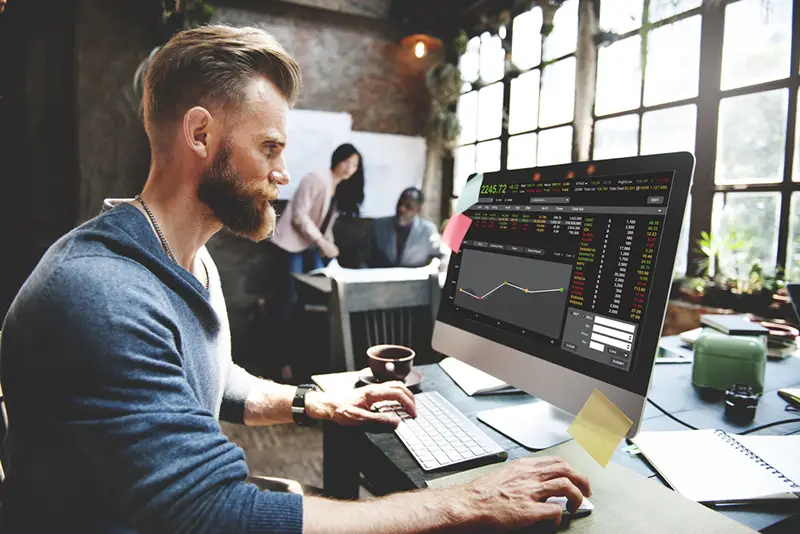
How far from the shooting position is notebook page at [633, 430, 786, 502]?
0.75 m

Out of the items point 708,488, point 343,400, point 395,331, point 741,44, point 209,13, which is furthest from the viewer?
point 209,13

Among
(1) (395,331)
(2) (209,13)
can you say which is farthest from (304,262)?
(1) (395,331)

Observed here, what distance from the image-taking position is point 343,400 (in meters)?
1.08

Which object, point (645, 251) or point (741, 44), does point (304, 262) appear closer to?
point (741, 44)

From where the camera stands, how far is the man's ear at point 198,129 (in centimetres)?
92

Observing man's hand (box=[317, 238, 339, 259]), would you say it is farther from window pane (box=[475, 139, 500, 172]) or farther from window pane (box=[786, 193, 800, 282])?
window pane (box=[786, 193, 800, 282])

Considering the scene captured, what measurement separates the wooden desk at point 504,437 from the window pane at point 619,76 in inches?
81.7

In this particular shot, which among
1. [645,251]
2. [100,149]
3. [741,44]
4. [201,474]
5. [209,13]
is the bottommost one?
[201,474]

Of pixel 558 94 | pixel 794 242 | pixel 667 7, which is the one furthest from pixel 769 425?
pixel 558 94

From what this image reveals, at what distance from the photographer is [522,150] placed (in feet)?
13.1

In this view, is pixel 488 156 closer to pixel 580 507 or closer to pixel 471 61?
pixel 471 61

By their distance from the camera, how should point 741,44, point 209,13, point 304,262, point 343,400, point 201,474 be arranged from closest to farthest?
1. point 201,474
2. point 343,400
3. point 741,44
4. point 209,13
5. point 304,262

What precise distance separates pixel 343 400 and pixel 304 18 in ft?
13.8

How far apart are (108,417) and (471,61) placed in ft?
15.4
